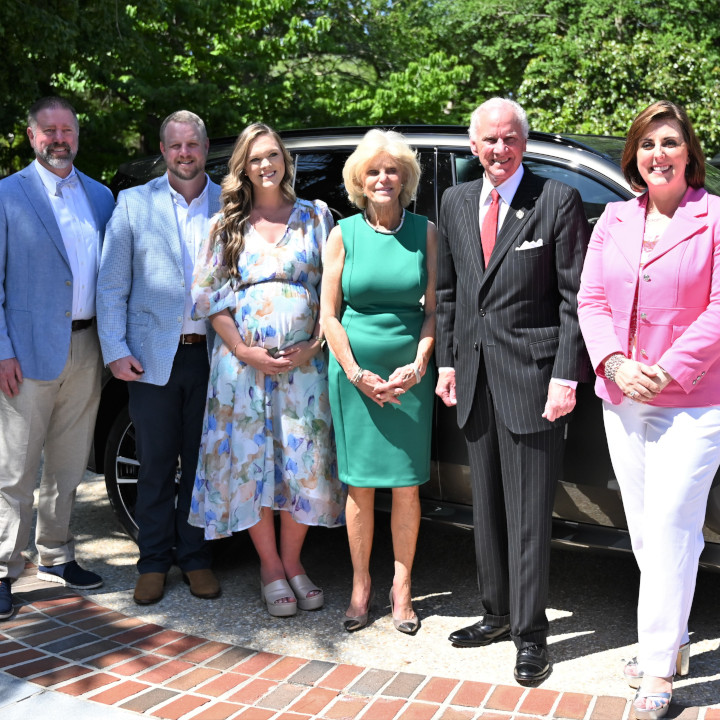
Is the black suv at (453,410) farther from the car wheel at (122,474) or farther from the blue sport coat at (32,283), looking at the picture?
the blue sport coat at (32,283)

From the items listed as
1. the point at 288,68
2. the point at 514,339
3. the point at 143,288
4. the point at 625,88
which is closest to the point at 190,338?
the point at 143,288

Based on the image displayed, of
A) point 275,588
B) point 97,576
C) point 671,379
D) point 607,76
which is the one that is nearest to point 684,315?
point 671,379

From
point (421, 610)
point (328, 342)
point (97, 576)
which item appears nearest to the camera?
point (328, 342)

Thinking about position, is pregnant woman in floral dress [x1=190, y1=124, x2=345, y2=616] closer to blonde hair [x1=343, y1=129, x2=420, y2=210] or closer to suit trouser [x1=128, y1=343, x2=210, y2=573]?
suit trouser [x1=128, y1=343, x2=210, y2=573]

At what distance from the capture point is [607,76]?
50.9ft

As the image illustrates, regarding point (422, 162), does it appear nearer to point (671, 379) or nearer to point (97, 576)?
point (671, 379)

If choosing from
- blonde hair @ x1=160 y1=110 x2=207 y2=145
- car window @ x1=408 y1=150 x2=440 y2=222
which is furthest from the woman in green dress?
blonde hair @ x1=160 y1=110 x2=207 y2=145

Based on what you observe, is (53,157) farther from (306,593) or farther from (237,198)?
(306,593)

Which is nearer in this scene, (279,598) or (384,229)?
Answer: (384,229)

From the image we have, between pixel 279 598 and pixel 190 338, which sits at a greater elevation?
pixel 190 338

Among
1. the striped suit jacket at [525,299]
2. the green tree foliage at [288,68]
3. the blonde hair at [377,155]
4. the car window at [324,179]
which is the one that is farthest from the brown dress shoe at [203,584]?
the green tree foliage at [288,68]

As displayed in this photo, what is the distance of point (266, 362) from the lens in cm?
400

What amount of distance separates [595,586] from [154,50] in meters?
10.6

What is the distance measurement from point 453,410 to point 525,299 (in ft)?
2.52
